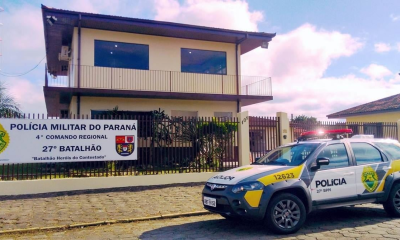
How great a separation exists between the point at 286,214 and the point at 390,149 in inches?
126

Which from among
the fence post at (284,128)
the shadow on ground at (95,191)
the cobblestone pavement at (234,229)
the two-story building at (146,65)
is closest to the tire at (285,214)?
the cobblestone pavement at (234,229)

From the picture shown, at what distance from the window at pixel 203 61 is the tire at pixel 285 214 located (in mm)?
12250

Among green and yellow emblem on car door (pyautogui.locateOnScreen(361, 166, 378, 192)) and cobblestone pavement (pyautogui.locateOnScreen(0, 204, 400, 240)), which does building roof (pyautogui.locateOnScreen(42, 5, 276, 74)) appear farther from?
green and yellow emblem on car door (pyautogui.locateOnScreen(361, 166, 378, 192))

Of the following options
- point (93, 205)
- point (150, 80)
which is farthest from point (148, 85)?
point (93, 205)

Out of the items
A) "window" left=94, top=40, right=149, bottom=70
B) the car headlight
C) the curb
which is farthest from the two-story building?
the car headlight

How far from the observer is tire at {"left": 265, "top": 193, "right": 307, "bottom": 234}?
233 inches

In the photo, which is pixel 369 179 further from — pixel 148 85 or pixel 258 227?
pixel 148 85

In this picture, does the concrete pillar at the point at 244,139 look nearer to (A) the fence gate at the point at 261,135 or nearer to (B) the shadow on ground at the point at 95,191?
(A) the fence gate at the point at 261,135

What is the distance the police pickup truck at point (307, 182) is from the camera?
5930 mm

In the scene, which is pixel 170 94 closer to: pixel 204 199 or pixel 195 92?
pixel 195 92

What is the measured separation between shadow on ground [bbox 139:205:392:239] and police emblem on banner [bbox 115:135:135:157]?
430 cm

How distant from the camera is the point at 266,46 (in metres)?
18.5

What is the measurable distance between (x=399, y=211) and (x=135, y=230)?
17.4 ft

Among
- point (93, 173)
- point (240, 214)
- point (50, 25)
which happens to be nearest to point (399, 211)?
point (240, 214)
